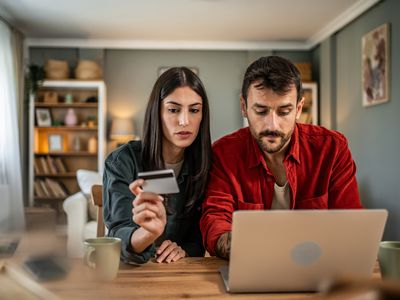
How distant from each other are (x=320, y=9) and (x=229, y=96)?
7.04ft

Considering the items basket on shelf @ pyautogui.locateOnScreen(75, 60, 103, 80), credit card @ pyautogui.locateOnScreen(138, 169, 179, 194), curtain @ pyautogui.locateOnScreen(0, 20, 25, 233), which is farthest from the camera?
basket on shelf @ pyautogui.locateOnScreen(75, 60, 103, 80)

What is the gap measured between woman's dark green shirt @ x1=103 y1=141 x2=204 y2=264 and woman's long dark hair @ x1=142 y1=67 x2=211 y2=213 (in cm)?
3

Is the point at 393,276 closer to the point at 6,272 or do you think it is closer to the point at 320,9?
the point at 6,272

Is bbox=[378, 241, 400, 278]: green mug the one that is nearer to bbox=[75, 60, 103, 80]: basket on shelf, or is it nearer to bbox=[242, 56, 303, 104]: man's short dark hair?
bbox=[242, 56, 303, 104]: man's short dark hair

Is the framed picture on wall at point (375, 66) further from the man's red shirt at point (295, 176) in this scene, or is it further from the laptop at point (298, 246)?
the laptop at point (298, 246)

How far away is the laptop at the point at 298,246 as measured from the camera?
952 mm

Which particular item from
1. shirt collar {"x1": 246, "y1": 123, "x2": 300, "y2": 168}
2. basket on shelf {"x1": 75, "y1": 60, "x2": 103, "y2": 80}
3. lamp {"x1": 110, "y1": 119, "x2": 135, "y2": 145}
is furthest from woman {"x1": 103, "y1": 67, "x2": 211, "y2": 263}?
basket on shelf {"x1": 75, "y1": 60, "x2": 103, "y2": 80}

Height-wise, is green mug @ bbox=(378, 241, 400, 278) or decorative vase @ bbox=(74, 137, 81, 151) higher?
decorative vase @ bbox=(74, 137, 81, 151)

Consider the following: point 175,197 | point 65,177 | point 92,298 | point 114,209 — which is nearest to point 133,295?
point 92,298

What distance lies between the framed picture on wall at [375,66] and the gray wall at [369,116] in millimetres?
67

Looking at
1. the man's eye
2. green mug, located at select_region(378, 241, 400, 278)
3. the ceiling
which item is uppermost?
the ceiling

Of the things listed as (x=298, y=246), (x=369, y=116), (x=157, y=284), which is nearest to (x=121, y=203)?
(x=157, y=284)

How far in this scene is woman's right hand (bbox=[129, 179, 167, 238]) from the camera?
1131 millimetres

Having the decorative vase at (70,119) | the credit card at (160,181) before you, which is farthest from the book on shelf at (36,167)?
the credit card at (160,181)
